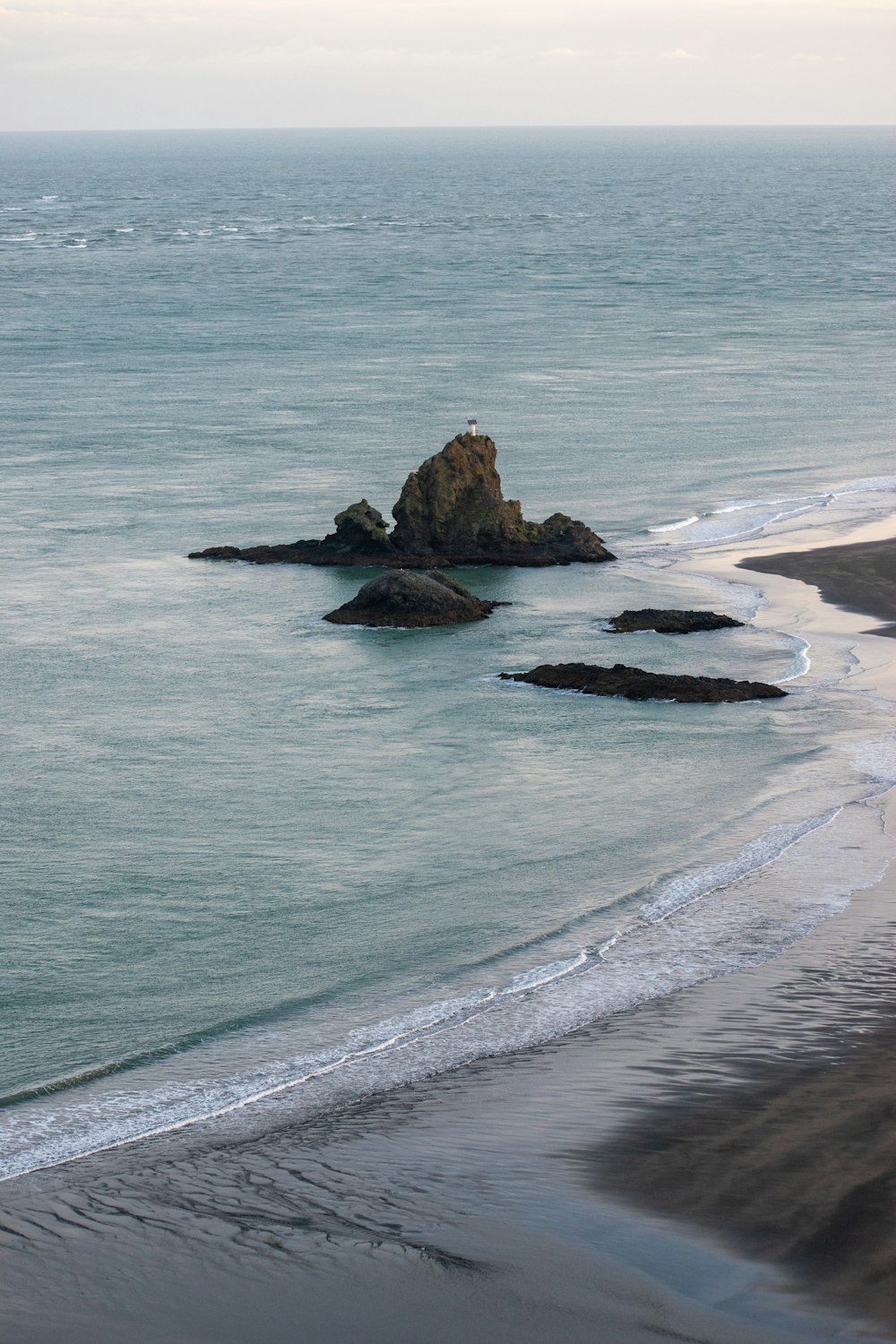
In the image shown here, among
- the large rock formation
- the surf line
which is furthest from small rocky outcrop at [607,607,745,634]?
the surf line

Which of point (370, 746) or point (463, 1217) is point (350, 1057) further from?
point (370, 746)

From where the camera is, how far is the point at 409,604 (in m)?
34.8

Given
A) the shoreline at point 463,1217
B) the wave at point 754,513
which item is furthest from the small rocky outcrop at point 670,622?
the shoreline at point 463,1217

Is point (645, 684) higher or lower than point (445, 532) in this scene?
lower

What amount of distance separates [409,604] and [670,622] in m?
5.13

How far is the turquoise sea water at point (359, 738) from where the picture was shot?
59.5 ft

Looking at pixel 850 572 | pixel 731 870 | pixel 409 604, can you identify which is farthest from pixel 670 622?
pixel 731 870

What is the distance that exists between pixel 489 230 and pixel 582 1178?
481 ft

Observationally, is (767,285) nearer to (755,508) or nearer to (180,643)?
(755,508)

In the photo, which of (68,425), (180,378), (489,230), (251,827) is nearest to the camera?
(251,827)

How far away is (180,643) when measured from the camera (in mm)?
33812

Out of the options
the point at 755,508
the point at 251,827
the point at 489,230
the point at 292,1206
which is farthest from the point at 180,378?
the point at 489,230

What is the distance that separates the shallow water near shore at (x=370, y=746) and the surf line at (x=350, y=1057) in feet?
0.15

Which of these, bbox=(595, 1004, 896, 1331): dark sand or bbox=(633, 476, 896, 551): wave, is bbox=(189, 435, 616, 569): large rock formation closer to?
bbox=(633, 476, 896, 551): wave
